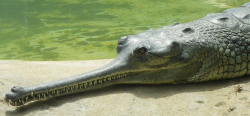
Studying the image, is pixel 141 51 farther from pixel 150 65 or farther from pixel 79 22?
pixel 79 22

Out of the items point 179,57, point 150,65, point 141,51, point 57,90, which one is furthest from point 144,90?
point 57,90

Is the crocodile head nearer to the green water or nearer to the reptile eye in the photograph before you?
the reptile eye

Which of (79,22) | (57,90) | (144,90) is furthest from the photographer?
(79,22)

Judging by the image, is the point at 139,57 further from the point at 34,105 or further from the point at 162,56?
the point at 34,105

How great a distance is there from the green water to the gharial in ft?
8.41

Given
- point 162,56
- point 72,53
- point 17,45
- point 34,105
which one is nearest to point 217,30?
point 162,56

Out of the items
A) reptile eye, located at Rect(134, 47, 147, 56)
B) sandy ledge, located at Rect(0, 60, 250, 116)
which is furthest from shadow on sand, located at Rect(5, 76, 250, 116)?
reptile eye, located at Rect(134, 47, 147, 56)

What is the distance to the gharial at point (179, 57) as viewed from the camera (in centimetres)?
417

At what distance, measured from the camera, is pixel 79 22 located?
33.0 ft

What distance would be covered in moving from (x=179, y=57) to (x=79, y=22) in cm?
625

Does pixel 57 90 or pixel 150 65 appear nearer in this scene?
pixel 57 90

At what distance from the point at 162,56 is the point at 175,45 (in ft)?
0.73

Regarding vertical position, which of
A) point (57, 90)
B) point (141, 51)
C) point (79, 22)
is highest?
point (141, 51)

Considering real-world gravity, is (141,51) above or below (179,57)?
above
